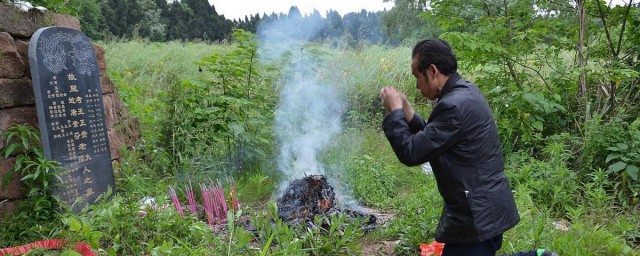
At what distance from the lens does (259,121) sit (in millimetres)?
6324

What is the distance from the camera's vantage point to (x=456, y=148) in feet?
8.13

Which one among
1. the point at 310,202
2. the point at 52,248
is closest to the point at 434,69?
the point at 310,202

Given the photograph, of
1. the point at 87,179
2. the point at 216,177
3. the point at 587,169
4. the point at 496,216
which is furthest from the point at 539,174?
the point at 87,179

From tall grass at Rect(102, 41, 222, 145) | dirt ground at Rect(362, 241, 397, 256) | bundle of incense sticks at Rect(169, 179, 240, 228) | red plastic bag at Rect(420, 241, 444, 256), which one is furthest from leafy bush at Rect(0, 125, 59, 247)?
tall grass at Rect(102, 41, 222, 145)

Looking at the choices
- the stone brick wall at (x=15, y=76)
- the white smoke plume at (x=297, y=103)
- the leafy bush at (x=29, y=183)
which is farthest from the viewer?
the white smoke plume at (x=297, y=103)

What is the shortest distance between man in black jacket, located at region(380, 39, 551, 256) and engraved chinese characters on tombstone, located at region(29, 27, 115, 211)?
3.32 m

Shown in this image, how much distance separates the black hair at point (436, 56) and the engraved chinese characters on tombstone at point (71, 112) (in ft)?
11.3

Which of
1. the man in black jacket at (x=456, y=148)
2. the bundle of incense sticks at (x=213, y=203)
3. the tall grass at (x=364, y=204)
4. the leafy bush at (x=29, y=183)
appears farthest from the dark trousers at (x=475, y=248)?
the leafy bush at (x=29, y=183)

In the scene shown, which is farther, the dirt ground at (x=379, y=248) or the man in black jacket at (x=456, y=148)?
the dirt ground at (x=379, y=248)

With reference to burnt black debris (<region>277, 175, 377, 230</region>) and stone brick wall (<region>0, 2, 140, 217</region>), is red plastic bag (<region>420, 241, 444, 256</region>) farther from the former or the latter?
stone brick wall (<region>0, 2, 140, 217</region>)

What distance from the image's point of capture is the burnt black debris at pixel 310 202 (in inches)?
186

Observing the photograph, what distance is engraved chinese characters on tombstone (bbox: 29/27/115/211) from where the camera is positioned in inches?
171

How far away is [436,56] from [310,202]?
106 inches

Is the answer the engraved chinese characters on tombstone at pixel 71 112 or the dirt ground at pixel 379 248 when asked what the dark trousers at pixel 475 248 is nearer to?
the dirt ground at pixel 379 248
